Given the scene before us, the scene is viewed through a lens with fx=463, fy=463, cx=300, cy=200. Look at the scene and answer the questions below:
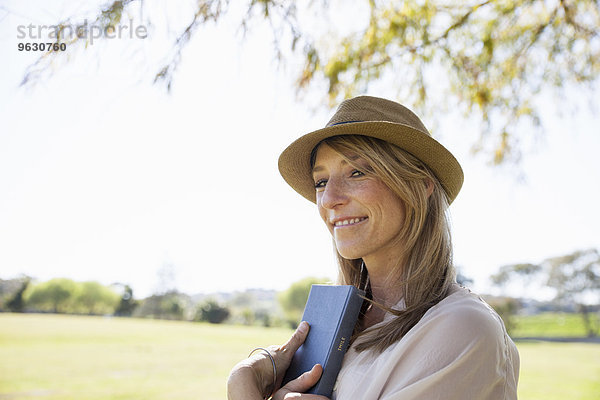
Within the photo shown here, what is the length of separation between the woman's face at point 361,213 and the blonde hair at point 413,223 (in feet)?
0.09

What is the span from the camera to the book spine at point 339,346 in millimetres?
1264

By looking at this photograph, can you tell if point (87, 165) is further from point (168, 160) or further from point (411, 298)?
point (411, 298)

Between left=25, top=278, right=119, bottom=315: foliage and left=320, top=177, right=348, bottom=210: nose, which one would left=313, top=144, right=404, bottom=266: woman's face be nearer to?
left=320, top=177, right=348, bottom=210: nose

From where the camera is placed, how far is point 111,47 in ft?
6.56

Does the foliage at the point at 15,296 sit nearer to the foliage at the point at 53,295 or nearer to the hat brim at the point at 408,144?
the foliage at the point at 53,295

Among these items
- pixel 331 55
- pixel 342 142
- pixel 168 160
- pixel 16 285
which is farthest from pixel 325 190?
pixel 168 160

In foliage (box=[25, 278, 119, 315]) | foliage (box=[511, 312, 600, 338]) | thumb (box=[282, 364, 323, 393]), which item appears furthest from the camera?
foliage (box=[511, 312, 600, 338])

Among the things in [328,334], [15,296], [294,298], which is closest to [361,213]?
[328,334]

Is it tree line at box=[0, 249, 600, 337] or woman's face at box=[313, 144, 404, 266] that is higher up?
woman's face at box=[313, 144, 404, 266]

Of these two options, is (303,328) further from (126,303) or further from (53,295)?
(53,295)

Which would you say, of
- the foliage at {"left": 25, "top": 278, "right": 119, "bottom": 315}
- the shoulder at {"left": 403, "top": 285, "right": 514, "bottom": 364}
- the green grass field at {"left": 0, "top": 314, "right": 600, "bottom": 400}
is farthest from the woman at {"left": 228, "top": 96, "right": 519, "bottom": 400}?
the foliage at {"left": 25, "top": 278, "right": 119, "bottom": 315}

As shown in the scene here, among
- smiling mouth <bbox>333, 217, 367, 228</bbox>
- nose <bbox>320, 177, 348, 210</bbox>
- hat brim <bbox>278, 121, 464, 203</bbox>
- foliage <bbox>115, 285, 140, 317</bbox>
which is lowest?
foliage <bbox>115, 285, 140, 317</bbox>

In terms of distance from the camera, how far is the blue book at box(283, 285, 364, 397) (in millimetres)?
1283

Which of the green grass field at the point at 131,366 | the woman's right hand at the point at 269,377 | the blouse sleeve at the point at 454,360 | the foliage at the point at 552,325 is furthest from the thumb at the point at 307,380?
the foliage at the point at 552,325
